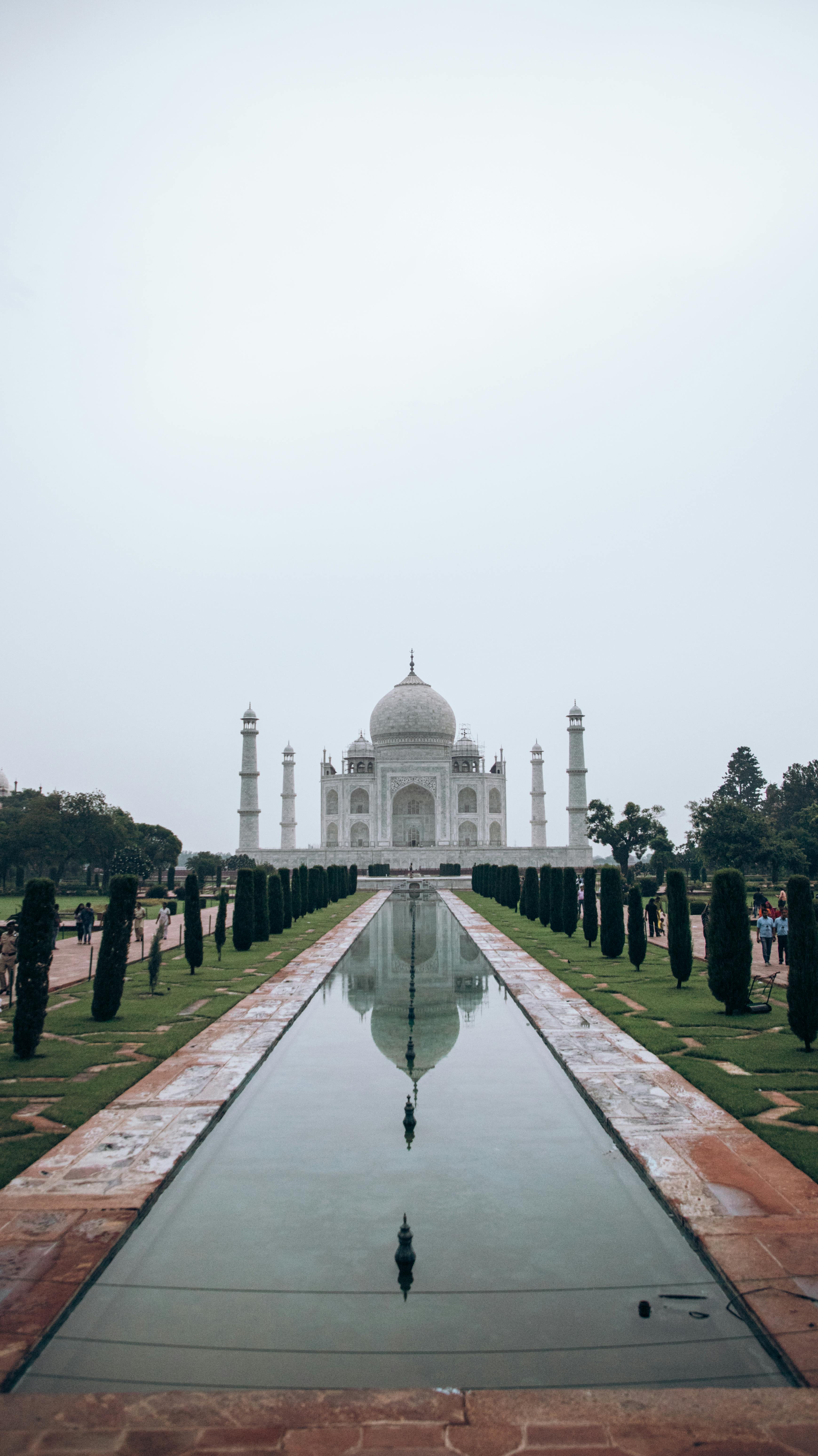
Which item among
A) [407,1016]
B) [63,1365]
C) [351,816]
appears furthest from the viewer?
[351,816]

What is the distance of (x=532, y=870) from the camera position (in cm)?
2180

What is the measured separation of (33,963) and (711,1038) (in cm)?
591

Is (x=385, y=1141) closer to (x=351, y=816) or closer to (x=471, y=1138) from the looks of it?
(x=471, y=1138)

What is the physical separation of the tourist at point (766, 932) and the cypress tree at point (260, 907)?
7952 millimetres

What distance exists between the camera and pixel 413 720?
50.0 metres

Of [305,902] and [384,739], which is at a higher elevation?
[384,739]

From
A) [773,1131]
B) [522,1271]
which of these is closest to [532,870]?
[773,1131]

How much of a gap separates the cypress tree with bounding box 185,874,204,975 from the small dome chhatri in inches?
1455

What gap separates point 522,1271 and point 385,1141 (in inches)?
66.0

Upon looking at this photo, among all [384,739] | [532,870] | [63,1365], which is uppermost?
[384,739]

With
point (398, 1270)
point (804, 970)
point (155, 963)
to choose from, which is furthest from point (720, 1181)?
point (155, 963)

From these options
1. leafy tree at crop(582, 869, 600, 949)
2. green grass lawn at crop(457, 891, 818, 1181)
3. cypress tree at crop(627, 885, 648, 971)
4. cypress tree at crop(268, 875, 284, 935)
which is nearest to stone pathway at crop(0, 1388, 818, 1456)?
green grass lawn at crop(457, 891, 818, 1181)

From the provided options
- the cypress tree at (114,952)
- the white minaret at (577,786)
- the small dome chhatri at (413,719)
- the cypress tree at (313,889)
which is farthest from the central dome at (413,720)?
the cypress tree at (114,952)

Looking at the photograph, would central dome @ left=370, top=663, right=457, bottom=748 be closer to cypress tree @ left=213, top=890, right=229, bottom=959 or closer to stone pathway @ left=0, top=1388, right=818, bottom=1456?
cypress tree @ left=213, top=890, right=229, bottom=959
